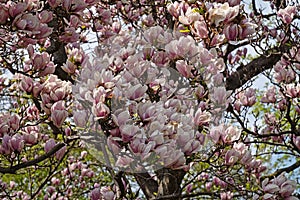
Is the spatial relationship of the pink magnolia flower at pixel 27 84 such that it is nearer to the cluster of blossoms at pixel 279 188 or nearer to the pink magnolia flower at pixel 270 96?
the cluster of blossoms at pixel 279 188

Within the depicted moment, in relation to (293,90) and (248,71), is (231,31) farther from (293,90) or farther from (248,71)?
(248,71)

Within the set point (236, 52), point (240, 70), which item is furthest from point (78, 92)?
point (236, 52)

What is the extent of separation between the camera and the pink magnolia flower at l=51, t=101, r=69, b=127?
5.97ft

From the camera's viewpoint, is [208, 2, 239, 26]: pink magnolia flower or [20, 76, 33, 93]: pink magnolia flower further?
[20, 76, 33, 93]: pink magnolia flower

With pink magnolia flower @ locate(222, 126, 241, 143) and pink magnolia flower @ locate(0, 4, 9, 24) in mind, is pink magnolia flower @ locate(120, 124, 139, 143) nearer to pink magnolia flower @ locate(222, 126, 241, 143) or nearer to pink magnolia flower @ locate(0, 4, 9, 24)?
pink magnolia flower @ locate(222, 126, 241, 143)

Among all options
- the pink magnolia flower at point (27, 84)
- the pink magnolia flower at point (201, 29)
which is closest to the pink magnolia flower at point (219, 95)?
the pink magnolia flower at point (201, 29)

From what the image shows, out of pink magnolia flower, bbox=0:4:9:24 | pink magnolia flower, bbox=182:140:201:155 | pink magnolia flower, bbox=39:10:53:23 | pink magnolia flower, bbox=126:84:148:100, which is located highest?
pink magnolia flower, bbox=39:10:53:23

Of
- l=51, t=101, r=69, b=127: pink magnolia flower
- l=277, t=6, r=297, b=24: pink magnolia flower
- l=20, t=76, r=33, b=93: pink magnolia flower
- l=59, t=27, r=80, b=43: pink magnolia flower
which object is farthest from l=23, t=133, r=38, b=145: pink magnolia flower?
l=277, t=6, r=297, b=24: pink magnolia flower

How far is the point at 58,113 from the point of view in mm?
1819

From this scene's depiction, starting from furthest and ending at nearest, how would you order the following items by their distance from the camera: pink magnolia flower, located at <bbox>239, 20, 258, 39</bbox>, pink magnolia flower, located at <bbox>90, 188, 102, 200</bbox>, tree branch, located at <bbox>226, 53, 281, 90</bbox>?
tree branch, located at <bbox>226, 53, 281, 90</bbox>, pink magnolia flower, located at <bbox>90, 188, 102, 200</bbox>, pink magnolia flower, located at <bbox>239, 20, 258, 39</bbox>

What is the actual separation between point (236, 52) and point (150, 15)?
112cm

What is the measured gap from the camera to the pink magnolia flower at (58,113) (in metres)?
1.82

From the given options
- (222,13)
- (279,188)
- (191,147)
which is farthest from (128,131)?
(279,188)

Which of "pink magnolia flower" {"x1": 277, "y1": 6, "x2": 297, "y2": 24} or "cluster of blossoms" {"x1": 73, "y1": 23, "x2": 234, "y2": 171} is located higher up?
"pink magnolia flower" {"x1": 277, "y1": 6, "x2": 297, "y2": 24}
